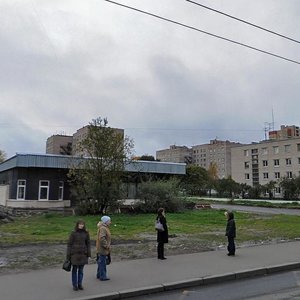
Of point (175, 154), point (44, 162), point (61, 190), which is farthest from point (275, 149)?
point (175, 154)

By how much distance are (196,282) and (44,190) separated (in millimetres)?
36016

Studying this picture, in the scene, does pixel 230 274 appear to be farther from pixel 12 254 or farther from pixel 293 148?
pixel 293 148

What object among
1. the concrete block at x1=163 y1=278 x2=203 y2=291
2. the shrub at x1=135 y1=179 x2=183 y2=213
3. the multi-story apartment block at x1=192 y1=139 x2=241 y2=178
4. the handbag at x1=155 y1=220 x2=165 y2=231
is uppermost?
the multi-story apartment block at x1=192 y1=139 x2=241 y2=178

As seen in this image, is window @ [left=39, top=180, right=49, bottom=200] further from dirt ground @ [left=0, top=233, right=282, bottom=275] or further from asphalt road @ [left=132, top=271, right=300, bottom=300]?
asphalt road @ [left=132, top=271, right=300, bottom=300]

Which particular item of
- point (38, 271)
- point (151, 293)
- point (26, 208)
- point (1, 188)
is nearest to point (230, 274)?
point (151, 293)

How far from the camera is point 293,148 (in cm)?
9219

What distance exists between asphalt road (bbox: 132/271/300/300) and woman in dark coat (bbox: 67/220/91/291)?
1.30 m

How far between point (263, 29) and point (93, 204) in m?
23.8

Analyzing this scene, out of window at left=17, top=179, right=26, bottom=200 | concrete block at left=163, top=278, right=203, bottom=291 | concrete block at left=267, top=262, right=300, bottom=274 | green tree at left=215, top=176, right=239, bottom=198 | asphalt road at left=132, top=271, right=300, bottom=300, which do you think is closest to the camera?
asphalt road at left=132, top=271, right=300, bottom=300

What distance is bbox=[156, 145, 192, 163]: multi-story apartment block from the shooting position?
168375 millimetres

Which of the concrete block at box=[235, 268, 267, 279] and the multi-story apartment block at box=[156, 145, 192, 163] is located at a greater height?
the multi-story apartment block at box=[156, 145, 192, 163]

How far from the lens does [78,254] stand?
8703 millimetres

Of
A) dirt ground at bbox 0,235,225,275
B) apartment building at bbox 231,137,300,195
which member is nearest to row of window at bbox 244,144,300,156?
apartment building at bbox 231,137,300,195

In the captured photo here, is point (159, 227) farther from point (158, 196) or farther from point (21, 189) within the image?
point (21, 189)
